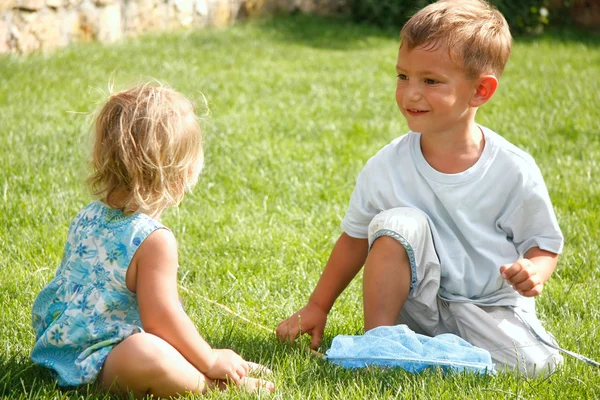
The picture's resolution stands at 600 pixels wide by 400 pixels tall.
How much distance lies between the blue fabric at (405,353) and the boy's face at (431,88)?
609 mm

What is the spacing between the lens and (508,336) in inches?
91.3

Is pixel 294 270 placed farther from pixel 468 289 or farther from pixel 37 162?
pixel 37 162

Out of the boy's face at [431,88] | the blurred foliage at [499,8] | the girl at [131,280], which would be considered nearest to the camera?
the girl at [131,280]

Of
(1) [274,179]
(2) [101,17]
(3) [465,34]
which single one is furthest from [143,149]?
(2) [101,17]

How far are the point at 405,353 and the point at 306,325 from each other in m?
0.41

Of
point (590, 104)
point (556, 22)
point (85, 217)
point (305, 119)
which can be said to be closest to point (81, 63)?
point (305, 119)

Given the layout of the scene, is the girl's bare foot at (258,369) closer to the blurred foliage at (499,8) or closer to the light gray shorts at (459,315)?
the light gray shorts at (459,315)

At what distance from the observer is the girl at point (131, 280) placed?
200 cm

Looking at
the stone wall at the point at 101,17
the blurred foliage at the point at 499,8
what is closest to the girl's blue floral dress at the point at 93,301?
the stone wall at the point at 101,17

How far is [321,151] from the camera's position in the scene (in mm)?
4688

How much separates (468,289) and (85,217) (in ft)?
3.54

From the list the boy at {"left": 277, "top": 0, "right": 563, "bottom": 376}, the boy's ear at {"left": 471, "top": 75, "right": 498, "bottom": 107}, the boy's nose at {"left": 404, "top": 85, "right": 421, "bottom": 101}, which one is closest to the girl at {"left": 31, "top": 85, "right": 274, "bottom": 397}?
the boy at {"left": 277, "top": 0, "right": 563, "bottom": 376}

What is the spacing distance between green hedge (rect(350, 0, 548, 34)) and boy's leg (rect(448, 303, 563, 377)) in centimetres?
805

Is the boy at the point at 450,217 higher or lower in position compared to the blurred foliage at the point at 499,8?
higher
